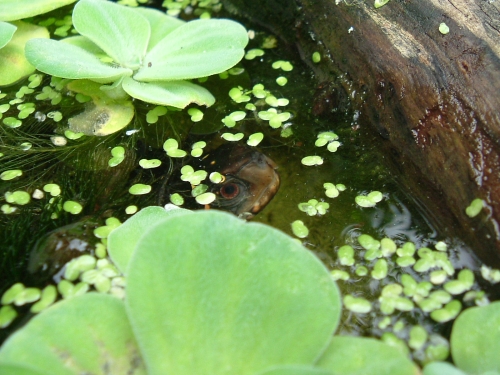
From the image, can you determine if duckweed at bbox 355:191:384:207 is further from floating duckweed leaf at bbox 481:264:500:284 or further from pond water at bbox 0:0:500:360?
floating duckweed leaf at bbox 481:264:500:284

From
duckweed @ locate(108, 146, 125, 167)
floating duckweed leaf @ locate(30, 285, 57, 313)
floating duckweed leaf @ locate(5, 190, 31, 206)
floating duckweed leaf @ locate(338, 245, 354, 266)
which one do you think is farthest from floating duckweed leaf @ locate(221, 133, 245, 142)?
floating duckweed leaf @ locate(30, 285, 57, 313)

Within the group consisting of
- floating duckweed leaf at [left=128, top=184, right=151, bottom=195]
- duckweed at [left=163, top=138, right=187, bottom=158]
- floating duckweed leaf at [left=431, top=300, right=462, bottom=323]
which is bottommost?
floating duckweed leaf at [left=128, top=184, right=151, bottom=195]

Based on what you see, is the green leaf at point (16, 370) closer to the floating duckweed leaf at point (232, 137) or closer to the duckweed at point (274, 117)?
the floating duckweed leaf at point (232, 137)

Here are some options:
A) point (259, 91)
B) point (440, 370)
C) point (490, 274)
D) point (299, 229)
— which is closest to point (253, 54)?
point (259, 91)

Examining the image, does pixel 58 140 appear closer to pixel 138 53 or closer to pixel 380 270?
pixel 138 53

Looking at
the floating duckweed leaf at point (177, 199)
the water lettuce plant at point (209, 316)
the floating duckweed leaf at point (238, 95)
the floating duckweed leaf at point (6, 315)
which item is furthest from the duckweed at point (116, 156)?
the water lettuce plant at point (209, 316)
